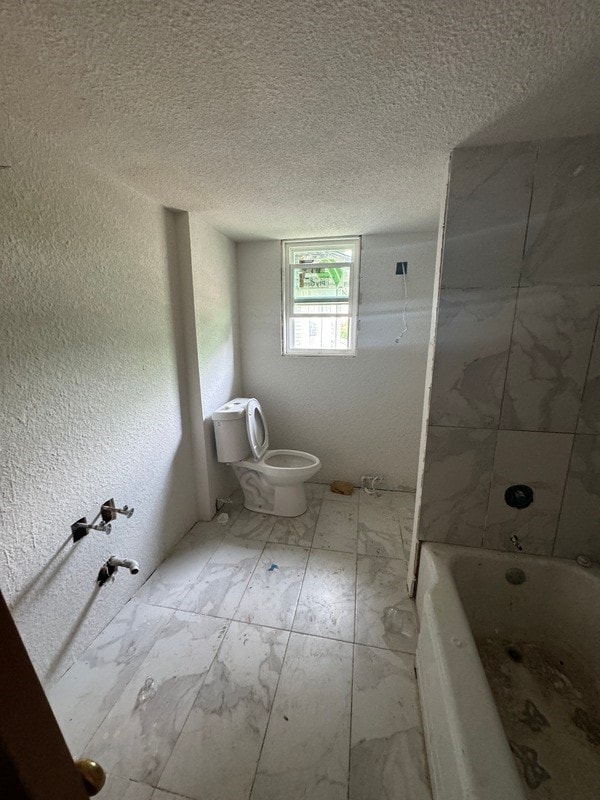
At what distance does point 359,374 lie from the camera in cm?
257

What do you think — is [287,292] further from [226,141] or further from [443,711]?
[443,711]

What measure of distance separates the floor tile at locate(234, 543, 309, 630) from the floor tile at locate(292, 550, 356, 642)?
44 millimetres

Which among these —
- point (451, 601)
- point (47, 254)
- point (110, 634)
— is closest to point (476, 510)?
point (451, 601)

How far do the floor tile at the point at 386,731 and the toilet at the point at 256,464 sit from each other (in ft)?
3.49

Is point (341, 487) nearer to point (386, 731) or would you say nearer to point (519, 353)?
point (386, 731)

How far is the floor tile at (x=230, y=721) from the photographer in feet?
3.29

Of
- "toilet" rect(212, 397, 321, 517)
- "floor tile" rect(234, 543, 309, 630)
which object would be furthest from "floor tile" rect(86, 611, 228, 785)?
"toilet" rect(212, 397, 321, 517)

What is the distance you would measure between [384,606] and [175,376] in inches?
67.9

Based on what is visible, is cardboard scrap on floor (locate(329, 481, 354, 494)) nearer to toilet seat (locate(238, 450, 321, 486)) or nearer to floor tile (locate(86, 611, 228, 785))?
toilet seat (locate(238, 450, 321, 486))

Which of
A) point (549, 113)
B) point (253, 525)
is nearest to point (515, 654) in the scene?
point (253, 525)

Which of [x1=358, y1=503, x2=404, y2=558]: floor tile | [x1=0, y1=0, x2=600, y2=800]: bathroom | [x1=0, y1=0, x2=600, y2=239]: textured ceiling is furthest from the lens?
[x1=358, y1=503, x2=404, y2=558]: floor tile

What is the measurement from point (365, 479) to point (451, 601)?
1.59 m

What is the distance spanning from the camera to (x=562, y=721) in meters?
1.08

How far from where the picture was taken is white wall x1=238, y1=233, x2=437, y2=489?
7.80ft
